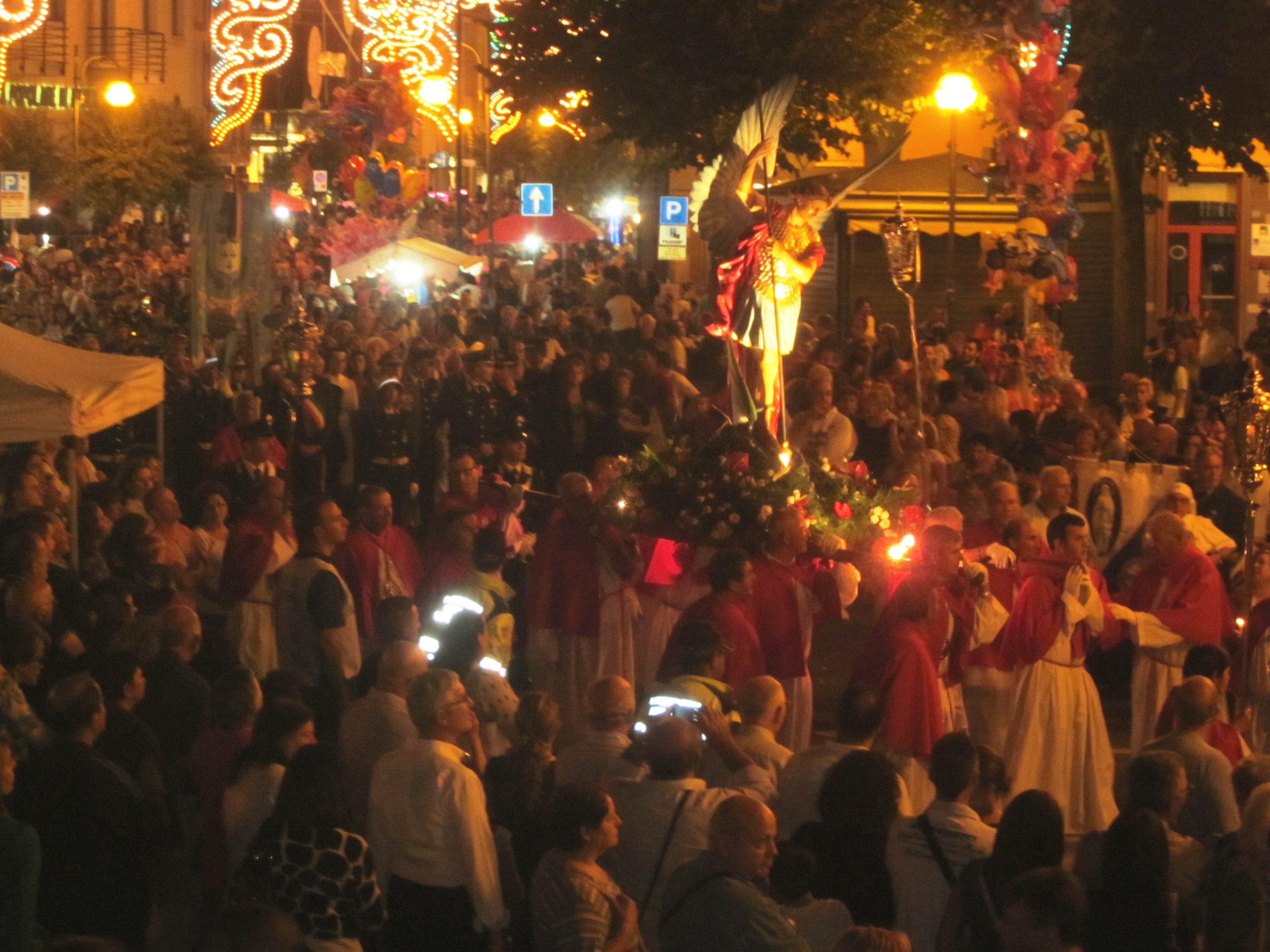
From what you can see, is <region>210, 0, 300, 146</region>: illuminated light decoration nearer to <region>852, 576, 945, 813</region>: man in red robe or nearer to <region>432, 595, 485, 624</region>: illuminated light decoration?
<region>432, 595, 485, 624</region>: illuminated light decoration

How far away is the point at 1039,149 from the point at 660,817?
36.0 feet

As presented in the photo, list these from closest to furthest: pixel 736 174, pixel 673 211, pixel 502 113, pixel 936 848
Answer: pixel 936 848, pixel 736 174, pixel 502 113, pixel 673 211

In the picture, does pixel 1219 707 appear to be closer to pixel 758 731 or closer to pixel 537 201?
pixel 758 731

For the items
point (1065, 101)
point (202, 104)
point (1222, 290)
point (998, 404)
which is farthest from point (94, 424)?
point (202, 104)

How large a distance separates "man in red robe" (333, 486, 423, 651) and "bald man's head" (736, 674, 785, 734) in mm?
3431

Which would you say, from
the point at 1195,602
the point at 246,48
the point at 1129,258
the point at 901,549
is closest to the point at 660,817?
the point at 1195,602

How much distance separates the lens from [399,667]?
7.07m

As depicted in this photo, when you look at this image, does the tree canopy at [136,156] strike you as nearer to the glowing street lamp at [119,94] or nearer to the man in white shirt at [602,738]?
the glowing street lamp at [119,94]

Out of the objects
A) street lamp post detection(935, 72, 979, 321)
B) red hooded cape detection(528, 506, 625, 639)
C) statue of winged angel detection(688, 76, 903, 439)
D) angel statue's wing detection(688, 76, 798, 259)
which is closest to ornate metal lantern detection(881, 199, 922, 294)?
statue of winged angel detection(688, 76, 903, 439)

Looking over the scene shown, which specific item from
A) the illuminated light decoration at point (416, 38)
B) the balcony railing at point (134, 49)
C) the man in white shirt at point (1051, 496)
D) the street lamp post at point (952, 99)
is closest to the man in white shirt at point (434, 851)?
the man in white shirt at point (1051, 496)

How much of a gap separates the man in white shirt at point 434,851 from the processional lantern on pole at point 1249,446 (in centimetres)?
387

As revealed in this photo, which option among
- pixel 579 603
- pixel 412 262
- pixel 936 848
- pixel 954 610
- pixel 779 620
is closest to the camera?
pixel 936 848

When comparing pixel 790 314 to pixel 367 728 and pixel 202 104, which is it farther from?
pixel 202 104

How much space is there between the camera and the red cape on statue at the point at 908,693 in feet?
25.8
